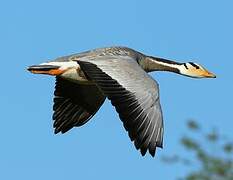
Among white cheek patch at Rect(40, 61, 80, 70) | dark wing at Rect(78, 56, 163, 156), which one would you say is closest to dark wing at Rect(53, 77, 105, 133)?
white cheek patch at Rect(40, 61, 80, 70)

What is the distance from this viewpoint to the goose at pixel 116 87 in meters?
15.3

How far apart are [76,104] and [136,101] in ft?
12.2

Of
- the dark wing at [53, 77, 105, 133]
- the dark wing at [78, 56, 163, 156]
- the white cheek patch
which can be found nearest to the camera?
the dark wing at [78, 56, 163, 156]

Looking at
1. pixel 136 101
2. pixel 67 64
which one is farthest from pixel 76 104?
pixel 136 101

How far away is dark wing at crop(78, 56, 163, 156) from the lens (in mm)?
15266

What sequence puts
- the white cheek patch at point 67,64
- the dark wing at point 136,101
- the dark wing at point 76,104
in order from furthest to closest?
the dark wing at point 76,104 → the white cheek patch at point 67,64 → the dark wing at point 136,101

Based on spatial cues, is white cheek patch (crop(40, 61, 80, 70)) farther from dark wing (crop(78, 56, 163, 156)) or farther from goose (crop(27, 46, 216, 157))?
dark wing (crop(78, 56, 163, 156))

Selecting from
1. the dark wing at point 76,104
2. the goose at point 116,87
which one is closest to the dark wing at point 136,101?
the goose at point 116,87

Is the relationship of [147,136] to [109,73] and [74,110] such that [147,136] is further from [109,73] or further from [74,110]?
[74,110]

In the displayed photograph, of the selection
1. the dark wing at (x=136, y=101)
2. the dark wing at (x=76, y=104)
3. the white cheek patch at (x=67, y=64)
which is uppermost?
the white cheek patch at (x=67, y=64)

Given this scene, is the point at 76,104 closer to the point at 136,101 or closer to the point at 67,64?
the point at 67,64

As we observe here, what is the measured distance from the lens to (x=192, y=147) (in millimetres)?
30594

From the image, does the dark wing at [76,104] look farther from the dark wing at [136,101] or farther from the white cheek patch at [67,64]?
the dark wing at [136,101]

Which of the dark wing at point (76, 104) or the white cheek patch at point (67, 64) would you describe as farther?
the dark wing at point (76, 104)
